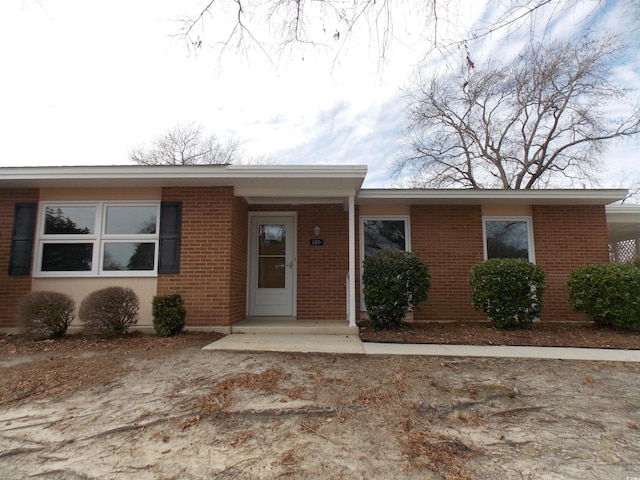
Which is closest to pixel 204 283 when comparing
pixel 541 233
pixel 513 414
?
pixel 513 414

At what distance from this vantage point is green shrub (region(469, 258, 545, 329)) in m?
6.13

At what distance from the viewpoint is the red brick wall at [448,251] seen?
735cm

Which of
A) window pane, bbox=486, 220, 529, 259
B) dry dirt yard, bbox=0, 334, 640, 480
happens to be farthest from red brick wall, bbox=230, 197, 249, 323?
window pane, bbox=486, 220, 529, 259

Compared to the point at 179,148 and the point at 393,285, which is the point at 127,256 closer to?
the point at 393,285


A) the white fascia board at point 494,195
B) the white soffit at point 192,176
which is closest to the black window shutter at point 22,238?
the white soffit at point 192,176

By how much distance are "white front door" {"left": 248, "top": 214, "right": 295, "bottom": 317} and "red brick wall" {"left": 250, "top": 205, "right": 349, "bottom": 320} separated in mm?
205

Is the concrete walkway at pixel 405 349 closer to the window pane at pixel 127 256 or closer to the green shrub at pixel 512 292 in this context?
the green shrub at pixel 512 292

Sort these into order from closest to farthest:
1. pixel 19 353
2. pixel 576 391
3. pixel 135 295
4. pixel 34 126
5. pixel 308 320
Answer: pixel 576 391 → pixel 19 353 → pixel 135 295 → pixel 34 126 → pixel 308 320

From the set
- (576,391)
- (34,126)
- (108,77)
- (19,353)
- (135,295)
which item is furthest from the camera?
(34,126)

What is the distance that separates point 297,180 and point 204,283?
7.91 ft

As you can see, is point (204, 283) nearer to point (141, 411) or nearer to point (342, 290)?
point (342, 290)

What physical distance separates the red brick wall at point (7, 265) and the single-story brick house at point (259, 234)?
18 mm

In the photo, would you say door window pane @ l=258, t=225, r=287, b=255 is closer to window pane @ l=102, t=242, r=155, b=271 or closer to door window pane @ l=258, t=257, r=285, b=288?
door window pane @ l=258, t=257, r=285, b=288

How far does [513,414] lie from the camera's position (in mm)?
2941
